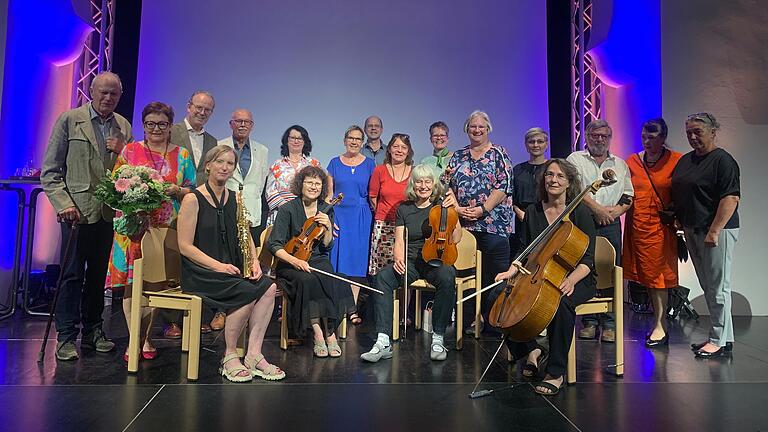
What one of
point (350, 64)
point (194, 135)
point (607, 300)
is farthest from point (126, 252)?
point (350, 64)

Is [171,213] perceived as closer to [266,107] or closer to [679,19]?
[266,107]

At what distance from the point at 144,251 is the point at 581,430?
2.37 meters

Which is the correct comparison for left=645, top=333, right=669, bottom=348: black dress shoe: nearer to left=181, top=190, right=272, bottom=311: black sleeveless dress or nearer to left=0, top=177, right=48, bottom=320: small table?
left=181, top=190, right=272, bottom=311: black sleeveless dress

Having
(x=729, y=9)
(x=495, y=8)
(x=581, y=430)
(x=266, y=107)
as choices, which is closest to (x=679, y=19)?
(x=729, y=9)


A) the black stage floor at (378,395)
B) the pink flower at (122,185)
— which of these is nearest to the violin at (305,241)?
the black stage floor at (378,395)

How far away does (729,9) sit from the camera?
202 inches

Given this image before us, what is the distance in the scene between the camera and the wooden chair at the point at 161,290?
2848 millimetres

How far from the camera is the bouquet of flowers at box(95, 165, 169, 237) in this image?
9.53ft

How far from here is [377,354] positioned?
3.23 m

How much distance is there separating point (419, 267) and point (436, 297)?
10.6 inches

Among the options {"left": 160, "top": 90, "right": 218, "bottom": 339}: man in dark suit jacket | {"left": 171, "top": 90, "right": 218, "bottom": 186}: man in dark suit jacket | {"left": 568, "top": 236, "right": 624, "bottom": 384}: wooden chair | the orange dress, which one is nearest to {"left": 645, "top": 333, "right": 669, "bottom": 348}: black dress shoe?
the orange dress

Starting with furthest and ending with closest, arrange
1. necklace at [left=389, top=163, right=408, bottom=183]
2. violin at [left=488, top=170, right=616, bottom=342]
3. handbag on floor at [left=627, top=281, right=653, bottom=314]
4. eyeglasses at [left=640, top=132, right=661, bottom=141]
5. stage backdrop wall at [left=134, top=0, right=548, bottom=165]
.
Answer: stage backdrop wall at [left=134, top=0, right=548, bottom=165], handbag on floor at [left=627, top=281, right=653, bottom=314], necklace at [left=389, top=163, right=408, bottom=183], eyeglasses at [left=640, top=132, right=661, bottom=141], violin at [left=488, top=170, right=616, bottom=342]

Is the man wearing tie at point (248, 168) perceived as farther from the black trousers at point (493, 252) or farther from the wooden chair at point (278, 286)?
the black trousers at point (493, 252)

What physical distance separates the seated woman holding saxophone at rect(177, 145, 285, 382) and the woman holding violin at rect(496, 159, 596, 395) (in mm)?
1292
